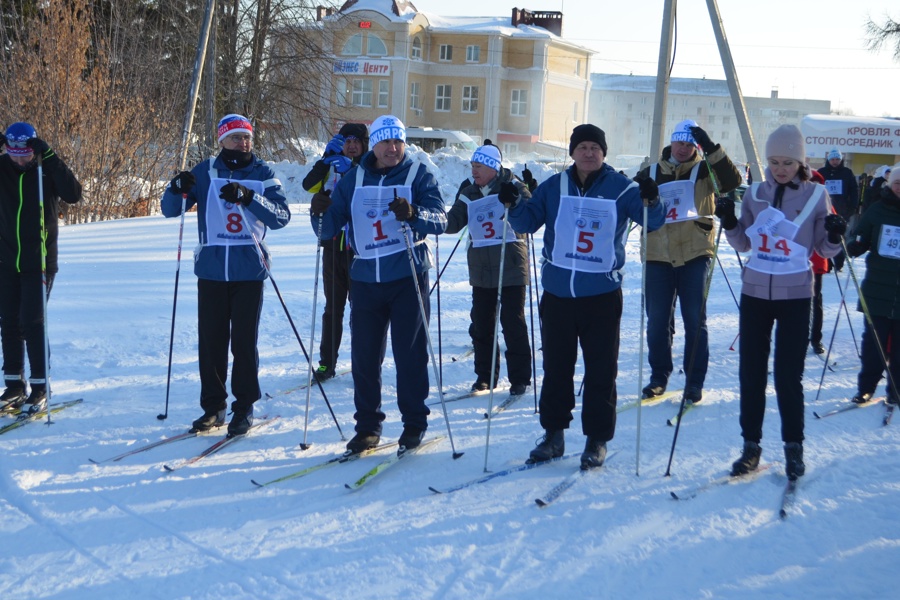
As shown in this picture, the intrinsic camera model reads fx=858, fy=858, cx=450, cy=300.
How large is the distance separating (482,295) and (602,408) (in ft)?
5.94

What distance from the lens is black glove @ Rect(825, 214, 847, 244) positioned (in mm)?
4297

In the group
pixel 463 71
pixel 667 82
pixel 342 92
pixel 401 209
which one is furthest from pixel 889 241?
pixel 463 71

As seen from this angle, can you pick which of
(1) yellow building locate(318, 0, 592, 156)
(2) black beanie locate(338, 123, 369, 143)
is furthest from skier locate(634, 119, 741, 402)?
(1) yellow building locate(318, 0, 592, 156)

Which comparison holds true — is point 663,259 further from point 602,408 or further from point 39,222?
point 39,222

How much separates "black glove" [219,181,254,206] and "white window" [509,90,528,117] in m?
46.0

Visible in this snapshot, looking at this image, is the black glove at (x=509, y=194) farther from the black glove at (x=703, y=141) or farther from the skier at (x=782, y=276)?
the black glove at (x=703, y=141)

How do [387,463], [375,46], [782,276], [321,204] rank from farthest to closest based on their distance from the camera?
1. [375,46]
2. [321,204]
3. [387,463]
4. [782,276]

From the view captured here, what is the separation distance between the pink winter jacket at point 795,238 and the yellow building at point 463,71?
4181 cm

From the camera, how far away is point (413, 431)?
4.96 meters

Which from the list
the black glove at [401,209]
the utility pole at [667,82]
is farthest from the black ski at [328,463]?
the utility pole at [667,82]

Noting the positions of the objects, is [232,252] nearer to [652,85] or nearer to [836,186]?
[836,186]

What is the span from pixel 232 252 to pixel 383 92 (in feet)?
145

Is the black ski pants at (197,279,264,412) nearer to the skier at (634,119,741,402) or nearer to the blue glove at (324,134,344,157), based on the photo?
the blue glove at (324,134,344,157)

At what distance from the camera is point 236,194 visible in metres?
4.81
